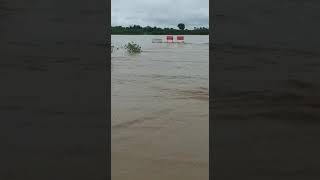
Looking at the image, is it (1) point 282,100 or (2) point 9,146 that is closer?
(2) point 9,146

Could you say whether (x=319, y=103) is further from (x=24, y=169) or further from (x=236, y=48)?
(x=24, y=169)

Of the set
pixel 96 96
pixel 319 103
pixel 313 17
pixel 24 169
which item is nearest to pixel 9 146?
pixel 24 169

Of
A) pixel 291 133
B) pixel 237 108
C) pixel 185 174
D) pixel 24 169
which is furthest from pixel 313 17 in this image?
pixel 24 169

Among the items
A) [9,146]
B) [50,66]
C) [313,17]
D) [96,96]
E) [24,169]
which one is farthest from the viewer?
[50,66]

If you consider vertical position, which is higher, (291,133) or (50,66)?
(50,66)

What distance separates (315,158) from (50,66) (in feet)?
8.16

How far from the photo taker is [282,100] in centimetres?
485

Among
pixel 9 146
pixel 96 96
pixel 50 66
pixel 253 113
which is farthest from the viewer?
pixel 253 113

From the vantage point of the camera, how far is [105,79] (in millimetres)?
3617

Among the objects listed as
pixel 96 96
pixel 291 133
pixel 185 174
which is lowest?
pixel 185 174

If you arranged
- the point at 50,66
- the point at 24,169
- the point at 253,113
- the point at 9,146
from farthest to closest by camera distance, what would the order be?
the point at 253,113 < the point at 50,66 < the point at 9,146 < the point at 24,169

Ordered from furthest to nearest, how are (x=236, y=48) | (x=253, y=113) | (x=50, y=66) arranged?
(x=236, y=48) → (x=253, y=113) → (x=50, y=66)

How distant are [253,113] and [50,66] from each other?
2006 millimetres

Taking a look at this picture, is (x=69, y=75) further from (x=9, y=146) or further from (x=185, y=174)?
(x=185, y=174)
